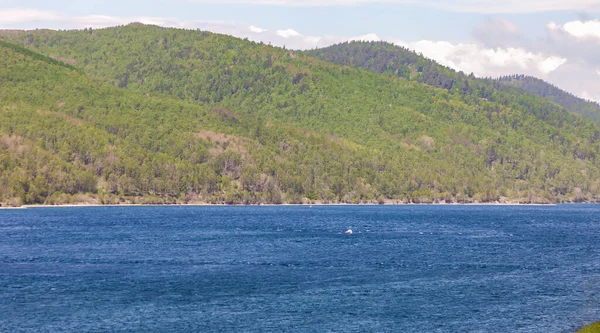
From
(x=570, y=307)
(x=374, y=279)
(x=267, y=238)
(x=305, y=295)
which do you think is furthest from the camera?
(x=267, y=238)

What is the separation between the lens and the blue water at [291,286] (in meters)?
91.0

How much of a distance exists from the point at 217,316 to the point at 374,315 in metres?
18.0

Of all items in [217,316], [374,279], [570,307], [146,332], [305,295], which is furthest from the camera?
[374,279]

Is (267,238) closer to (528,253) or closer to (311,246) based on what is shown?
(311,246)

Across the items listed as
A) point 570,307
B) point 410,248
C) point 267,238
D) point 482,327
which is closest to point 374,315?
point 482,327

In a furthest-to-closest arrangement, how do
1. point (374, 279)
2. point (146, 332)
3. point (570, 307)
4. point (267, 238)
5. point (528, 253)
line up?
point (267, 238)
point (528, 253)
point (374, 279)
point (570, 307)
point (146, 332)

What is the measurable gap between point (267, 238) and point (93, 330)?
10082 centimetres

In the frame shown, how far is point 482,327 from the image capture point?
8900cm

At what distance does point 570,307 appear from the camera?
100 metres

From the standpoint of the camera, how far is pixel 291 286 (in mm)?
113625

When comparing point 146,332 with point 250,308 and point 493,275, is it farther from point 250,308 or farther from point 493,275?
point 493,275

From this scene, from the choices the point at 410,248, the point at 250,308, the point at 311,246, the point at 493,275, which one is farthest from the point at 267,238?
the point at 250,308

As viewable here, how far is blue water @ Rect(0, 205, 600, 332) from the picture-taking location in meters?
91.0

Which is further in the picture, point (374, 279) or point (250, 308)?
point (374, 279)
